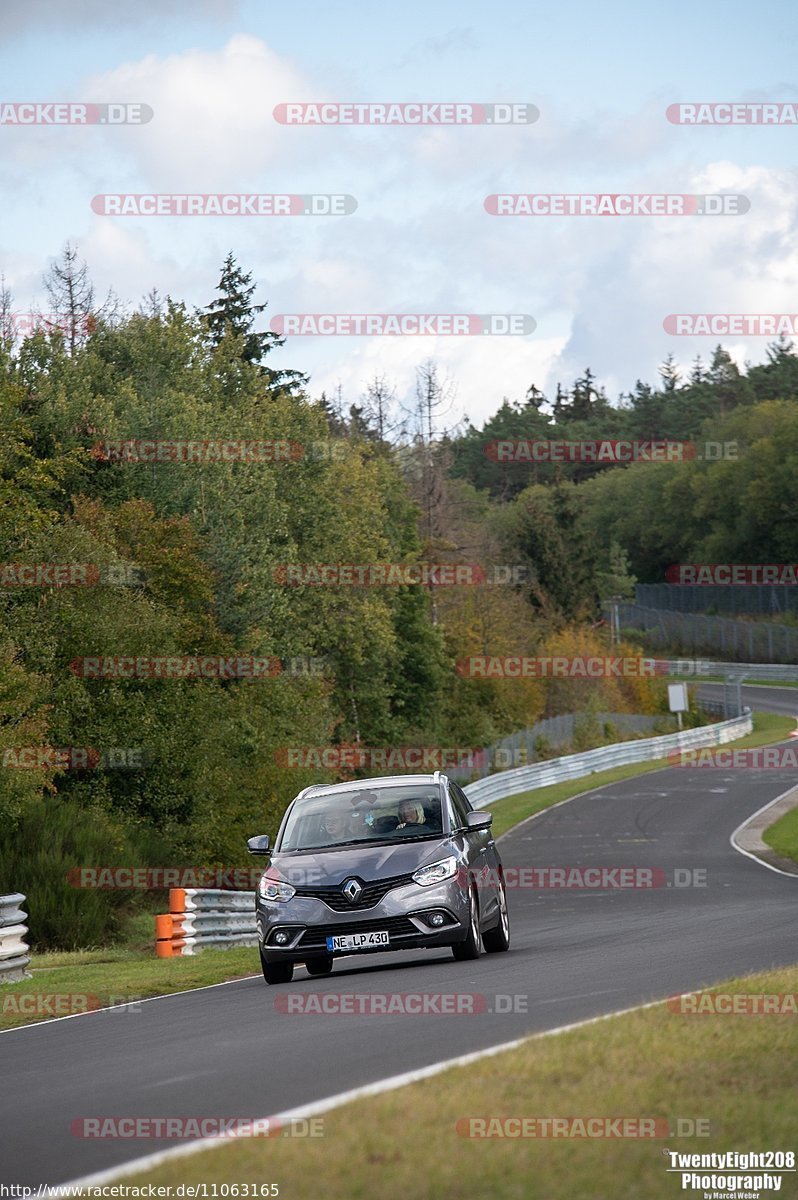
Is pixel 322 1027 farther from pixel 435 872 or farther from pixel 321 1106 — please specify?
pixel 435 872

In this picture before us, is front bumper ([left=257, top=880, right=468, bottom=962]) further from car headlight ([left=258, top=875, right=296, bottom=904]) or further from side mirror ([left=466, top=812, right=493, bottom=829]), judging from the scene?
side mirror ([left=466, top=812, right=493, bottom=829])

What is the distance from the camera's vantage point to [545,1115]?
6871 mm

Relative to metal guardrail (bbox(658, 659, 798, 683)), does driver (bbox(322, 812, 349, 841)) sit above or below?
above

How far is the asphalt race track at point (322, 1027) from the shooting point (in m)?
7.91

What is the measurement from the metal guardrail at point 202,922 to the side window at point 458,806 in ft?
22.6

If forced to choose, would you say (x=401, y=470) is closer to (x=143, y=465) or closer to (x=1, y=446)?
(x=143, y=465)

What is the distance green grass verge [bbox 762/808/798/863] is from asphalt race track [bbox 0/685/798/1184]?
41.6ft

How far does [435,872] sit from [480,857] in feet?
4.10

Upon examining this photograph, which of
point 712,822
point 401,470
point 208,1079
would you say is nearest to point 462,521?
point 401,470

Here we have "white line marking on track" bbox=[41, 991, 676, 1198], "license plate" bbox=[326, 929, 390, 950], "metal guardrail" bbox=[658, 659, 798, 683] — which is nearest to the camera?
"white line marking on track" bbox=[41, 991, 676, 1198]

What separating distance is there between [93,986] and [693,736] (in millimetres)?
57169

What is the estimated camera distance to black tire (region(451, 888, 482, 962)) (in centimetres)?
1502

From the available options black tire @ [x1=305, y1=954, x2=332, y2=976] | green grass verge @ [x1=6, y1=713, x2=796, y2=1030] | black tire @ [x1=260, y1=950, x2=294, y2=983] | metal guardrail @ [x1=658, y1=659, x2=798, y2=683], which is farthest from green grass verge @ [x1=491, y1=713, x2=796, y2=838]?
black tire @ [x1=260, y1=950, x2=294, y2=983]

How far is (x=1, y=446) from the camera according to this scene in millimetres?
40438
